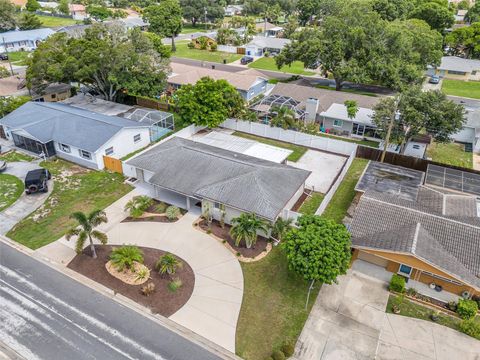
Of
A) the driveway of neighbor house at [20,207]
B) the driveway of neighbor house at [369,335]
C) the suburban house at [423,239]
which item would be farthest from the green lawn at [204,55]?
the driveway of neighbor house at [369,335]

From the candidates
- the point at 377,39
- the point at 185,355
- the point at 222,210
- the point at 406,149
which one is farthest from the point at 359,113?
the point at 185,355

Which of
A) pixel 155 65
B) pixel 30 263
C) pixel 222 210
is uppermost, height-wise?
pixel 155 65

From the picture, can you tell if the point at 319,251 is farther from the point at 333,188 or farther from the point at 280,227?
the point at 333,188

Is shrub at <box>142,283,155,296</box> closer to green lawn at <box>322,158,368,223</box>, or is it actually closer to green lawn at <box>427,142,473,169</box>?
green lawn at <box>322,158,368,223</box>

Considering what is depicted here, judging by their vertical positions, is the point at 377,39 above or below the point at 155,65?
above

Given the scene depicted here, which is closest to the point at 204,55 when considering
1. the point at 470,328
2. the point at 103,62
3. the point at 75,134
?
the point at 103,62

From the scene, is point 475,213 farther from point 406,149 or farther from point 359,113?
point 359,113
